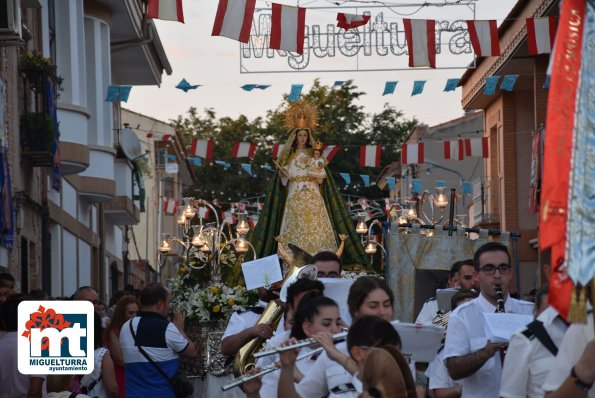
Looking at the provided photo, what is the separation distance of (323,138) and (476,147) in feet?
102

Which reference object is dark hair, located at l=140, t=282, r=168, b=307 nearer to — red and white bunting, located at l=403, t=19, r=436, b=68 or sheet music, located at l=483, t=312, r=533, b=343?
sheet music, located at l=483, t=312, r=533, b=343

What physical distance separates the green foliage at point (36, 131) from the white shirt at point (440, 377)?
13.2 meters

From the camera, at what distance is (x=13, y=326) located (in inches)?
406

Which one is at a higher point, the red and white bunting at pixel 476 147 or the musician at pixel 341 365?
the red and white bunting at pixel 476 147

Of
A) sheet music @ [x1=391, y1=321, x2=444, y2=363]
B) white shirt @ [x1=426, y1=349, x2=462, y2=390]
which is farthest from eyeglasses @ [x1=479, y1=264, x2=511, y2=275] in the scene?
sheet music @ [x1=391, y1=321, x2=444, y2=363]

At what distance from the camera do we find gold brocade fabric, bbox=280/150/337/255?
17891 mm

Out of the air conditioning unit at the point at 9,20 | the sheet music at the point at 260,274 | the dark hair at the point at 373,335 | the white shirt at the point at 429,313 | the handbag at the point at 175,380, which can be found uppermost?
the air conditioning unit at the point at 9,20

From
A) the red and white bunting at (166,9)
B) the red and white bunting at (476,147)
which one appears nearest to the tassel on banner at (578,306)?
the red and white bunting at (166,9)

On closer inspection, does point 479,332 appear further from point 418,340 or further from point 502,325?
point 418,340

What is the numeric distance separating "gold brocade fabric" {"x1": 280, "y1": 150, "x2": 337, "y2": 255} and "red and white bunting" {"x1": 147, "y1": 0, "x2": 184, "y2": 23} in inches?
95.8

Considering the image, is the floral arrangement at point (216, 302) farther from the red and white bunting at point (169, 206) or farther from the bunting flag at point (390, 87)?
the red and white bunting at point (169, 206)

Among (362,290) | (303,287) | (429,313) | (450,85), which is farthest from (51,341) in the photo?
(450,85)

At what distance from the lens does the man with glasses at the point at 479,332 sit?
8.24 meters

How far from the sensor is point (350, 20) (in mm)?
22109
